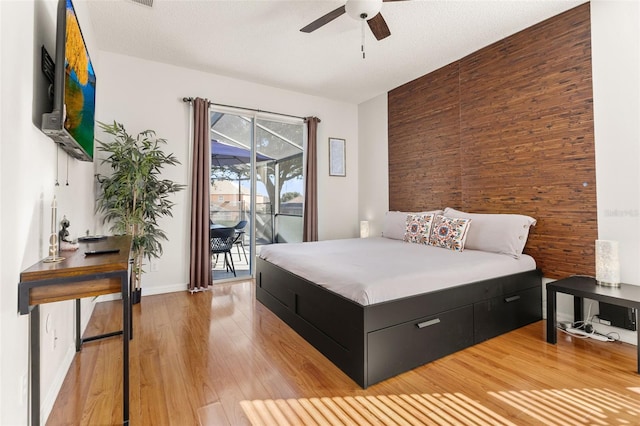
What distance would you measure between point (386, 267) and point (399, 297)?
328 mm

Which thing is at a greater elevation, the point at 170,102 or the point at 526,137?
the point at 170,102

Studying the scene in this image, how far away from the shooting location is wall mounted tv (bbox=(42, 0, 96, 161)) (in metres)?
1.46

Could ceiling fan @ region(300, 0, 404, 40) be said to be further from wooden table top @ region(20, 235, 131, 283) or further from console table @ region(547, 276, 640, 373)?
console table @ region(547, 276, 640, 373)

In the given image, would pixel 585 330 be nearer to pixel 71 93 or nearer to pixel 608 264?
pixel 608 264

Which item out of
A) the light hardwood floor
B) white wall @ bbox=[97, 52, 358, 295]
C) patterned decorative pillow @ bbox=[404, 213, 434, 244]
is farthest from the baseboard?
patterned decorative pillow @ bbox=[404, 213, 434, 244]

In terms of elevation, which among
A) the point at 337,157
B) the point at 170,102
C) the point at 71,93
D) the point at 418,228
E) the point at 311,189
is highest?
the point at 170,102

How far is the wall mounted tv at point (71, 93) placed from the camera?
4.80 feet

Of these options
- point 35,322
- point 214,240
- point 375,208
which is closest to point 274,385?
point 35,322

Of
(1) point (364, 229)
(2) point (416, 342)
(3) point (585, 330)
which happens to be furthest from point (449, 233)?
(1) point (364, 229)

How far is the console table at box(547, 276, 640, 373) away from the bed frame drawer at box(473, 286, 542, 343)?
Answer: 27cm

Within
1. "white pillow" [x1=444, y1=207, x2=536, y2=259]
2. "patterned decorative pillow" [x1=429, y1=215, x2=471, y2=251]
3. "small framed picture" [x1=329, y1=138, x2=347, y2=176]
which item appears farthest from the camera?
"small framed picture" [x1=329, y1=138, x2=347, y2=176]

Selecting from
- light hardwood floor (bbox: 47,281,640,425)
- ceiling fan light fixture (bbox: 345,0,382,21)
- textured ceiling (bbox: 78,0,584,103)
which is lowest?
light hardwood floor (bbox: 47,281,640,425)

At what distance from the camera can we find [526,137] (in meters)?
3.07

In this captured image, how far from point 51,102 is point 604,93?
12.9 ft
